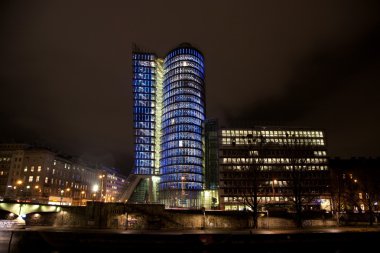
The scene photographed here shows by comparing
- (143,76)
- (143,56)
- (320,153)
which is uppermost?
(143,56)

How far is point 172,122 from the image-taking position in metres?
161

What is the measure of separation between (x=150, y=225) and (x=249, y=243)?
1103 inches

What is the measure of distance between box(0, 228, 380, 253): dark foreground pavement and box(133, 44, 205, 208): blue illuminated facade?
87.8 meters

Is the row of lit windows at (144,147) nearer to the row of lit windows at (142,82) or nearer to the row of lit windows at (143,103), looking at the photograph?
the row of lit windows at (143,103)

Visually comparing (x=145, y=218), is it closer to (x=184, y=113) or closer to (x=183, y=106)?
(x=184, y=113)

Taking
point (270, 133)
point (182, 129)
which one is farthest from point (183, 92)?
point (270, 133)

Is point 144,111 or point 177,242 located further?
point 144,111

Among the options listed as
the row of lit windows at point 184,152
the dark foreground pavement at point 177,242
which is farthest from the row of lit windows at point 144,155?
the dark foreground pavement at point 177,242

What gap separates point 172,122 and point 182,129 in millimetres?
7257

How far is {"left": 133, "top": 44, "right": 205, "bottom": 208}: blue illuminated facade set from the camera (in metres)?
152

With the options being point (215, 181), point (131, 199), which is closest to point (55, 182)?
point (131, 199)

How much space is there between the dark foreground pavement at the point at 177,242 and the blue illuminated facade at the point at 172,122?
288 feet

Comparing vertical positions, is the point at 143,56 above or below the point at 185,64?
above

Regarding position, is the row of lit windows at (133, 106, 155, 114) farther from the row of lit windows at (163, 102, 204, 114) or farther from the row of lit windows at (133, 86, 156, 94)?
the row of lit windows at (163, 102, 204, 114)
